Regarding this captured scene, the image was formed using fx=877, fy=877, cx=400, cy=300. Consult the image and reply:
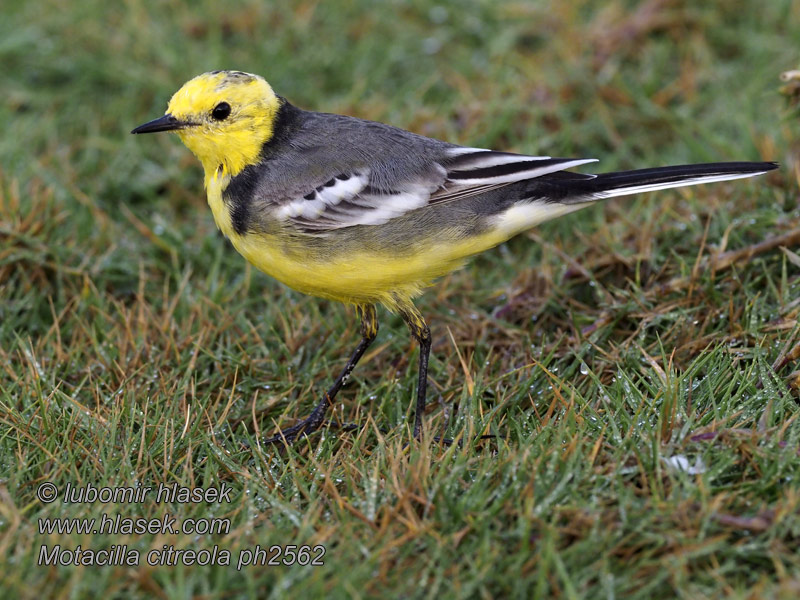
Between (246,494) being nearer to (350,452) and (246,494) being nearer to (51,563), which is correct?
(350,452)

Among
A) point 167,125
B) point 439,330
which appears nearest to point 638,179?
point 439,330

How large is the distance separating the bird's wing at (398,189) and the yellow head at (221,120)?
0.43m

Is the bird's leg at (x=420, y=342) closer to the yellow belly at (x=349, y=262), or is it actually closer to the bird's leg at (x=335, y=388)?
the yellow belly at (x=349, y=262)

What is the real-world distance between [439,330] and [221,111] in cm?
169

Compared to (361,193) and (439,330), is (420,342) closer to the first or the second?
(439,330)

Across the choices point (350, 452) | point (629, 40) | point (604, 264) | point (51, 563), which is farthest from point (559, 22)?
point (51, 563)

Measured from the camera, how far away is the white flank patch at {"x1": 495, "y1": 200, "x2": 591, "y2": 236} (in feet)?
13.8

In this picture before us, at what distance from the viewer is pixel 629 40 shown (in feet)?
23.4

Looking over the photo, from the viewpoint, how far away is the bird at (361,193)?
13.3 feet

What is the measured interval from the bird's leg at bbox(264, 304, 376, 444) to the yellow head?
0.98 meters

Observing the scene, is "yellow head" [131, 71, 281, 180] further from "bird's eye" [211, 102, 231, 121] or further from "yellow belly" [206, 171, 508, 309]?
"yellow belly" [206, 171, 508, 309]

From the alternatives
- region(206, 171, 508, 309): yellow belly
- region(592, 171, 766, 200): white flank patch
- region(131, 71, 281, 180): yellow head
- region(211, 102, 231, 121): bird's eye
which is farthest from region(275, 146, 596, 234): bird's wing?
region(211, 102, 231, 121): bird's eye

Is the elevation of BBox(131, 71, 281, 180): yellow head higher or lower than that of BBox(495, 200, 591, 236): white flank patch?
higher

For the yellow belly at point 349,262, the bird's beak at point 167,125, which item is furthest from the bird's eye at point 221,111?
the yellow belly at point 349,262
